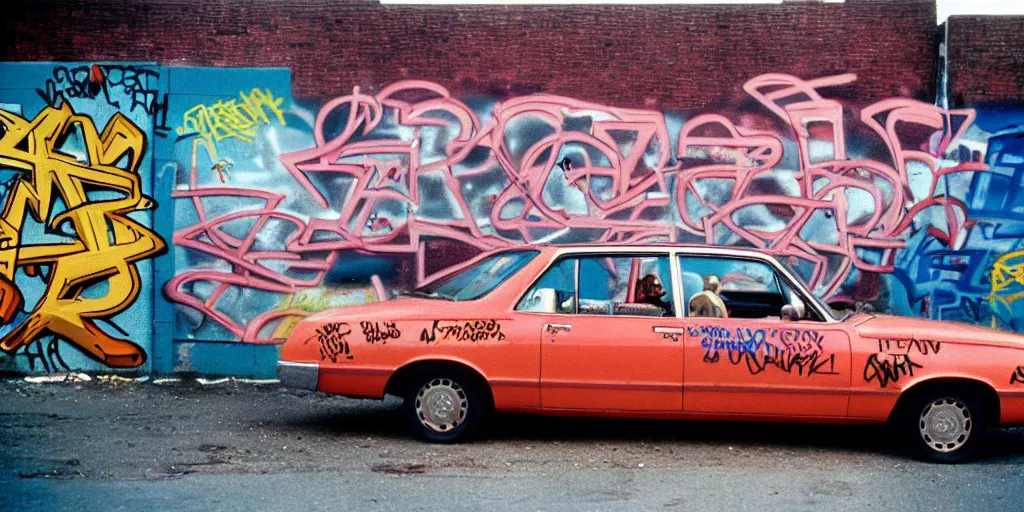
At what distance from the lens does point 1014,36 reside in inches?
410

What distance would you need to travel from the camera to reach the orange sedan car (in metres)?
7.16

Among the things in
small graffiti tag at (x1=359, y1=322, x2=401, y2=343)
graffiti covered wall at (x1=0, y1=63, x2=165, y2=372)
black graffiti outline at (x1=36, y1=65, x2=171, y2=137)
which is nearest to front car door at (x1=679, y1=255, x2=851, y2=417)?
small graffiti tag at (x1=359, y1=322, x2=401, y2=343)

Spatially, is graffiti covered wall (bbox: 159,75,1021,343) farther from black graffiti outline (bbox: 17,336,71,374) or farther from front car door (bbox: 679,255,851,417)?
front car door (bbox: 679,255,851,417)

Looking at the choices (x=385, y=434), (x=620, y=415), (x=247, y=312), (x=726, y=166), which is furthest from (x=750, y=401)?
(x=247, y=312)

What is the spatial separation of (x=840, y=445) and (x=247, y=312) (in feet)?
19.8

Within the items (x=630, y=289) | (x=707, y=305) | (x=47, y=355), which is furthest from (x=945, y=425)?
(x=47, y=355)

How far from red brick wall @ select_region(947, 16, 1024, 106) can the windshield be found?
5422 millimetres

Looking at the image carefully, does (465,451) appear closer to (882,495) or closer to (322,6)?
(882,495)

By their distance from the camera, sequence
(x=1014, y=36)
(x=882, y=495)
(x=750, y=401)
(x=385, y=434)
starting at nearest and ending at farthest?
(x=882, y=495) → (x=750, y=401) → (x=385, y=434) → (x=1014, y=36)

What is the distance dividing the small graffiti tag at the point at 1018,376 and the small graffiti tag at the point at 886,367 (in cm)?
68

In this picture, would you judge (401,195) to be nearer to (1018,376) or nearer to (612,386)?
(612,386)

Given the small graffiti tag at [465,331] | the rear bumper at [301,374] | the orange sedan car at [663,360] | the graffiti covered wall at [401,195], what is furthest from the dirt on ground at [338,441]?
the graffiti covered wall at [401,195]

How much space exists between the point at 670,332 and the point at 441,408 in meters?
1.72

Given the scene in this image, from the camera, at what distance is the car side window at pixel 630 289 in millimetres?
7430
